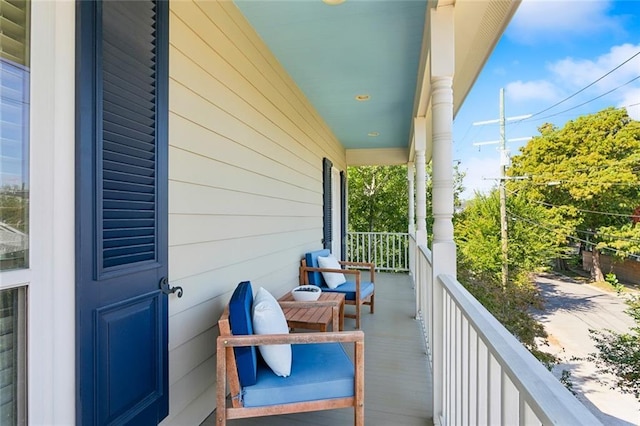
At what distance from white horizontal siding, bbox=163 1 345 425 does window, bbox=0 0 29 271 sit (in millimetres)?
706

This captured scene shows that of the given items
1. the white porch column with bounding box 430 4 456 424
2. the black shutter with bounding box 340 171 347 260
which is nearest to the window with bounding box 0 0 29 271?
the white porch column with bounding box 430 4 456 424

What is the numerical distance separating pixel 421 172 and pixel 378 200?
720 centimetres

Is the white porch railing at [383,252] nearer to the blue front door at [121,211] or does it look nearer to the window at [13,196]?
the blue front door at [121,211]

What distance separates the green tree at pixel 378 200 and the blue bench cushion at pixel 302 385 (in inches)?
404

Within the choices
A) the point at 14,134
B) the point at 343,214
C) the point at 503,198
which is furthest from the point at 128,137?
the point at 503,198

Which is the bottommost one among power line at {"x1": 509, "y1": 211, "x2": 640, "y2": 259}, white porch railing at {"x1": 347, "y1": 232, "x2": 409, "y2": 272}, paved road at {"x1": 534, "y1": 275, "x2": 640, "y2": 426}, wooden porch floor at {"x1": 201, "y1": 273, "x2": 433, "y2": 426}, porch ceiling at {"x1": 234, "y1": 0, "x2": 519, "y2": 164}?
paved road at {"x1": 534, "y1": 275, "x2": 640, "y2": 426}

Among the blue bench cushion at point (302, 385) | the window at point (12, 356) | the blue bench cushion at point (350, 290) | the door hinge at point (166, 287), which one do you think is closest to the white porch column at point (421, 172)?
the blue bench cushion at point (350, 290)

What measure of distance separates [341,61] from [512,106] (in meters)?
13.5

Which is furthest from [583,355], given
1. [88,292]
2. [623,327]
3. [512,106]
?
Result: [512,106]

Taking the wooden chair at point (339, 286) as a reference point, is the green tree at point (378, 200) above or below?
above

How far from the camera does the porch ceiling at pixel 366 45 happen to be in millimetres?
2416

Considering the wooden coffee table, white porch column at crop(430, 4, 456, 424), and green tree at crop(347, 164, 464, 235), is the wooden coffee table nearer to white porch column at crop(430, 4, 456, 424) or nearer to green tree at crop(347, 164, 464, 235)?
white porch column at crop(430, 4, 456, 424)

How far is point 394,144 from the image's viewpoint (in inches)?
298

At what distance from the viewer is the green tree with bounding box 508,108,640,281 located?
11.9ft
